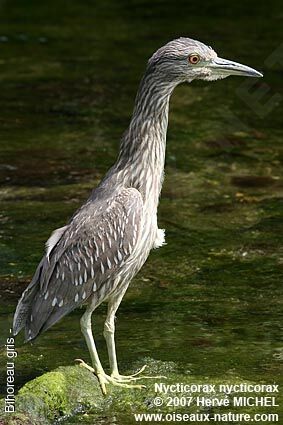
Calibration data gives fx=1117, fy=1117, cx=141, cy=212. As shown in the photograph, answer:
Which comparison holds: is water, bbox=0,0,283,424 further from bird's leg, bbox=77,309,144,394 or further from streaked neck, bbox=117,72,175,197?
streaked neck, bbox=117,72,175,197

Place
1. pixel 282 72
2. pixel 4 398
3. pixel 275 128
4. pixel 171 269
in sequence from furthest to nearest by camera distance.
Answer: pixel 282 72, pixel 275 128, pixel 171 269, pixel 4 398

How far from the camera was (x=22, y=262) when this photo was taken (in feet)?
32.3

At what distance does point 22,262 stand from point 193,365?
2.61 m

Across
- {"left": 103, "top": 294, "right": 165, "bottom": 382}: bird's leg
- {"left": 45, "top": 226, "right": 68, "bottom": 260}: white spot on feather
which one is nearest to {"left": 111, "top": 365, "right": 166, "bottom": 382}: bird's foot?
{"left": 103, "top": 294, "right": 165, "bottom": 382}: bird's leg

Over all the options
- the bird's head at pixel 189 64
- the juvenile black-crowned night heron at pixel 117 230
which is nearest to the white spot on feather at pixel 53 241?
the juvenile black-crowned night heron at pixel 117 230

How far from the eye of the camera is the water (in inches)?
329

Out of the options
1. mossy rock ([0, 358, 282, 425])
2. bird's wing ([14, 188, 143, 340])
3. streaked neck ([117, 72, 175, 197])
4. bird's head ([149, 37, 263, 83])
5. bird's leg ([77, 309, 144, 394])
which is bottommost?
mossy rock ([0, 358, 282, 425])

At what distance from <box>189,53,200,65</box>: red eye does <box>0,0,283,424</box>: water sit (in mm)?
2071

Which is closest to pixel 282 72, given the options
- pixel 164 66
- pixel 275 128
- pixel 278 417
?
pixel 275 128

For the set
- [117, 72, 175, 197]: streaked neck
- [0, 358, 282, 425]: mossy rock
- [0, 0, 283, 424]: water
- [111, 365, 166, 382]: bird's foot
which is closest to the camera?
[0, 358, 282, 425]: mossy rock

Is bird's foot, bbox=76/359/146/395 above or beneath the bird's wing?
beneath

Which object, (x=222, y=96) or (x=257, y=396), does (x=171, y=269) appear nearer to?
(x=257, y=396)

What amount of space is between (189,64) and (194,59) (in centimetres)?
5

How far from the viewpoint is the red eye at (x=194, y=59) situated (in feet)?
24.6
